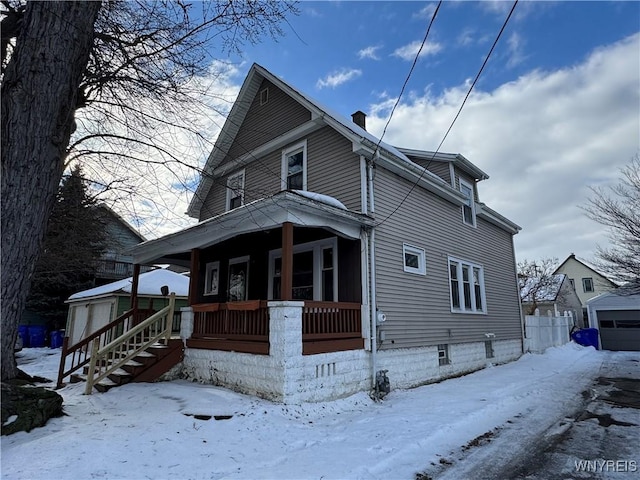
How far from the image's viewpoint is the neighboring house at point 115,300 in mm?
16188

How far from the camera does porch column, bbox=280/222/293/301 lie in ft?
22.2

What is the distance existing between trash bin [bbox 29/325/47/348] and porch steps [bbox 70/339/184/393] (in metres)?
16.9

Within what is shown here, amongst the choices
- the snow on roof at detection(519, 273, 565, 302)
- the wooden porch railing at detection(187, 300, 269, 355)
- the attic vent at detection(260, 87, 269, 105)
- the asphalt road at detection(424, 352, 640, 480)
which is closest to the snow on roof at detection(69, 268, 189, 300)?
the wooden porch railing at detection(187, 300, 269, 355)

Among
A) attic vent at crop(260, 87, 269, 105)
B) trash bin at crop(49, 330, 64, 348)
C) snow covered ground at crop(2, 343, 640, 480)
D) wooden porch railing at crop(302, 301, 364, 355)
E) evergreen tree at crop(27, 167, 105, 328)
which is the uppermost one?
Answer: attic vent at crop(260, 87, 269, 105)

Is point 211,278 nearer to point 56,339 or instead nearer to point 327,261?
point 327,261

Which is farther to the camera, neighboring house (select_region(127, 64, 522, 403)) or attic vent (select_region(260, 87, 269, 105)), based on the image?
attic vent (select_region(260, 87, 269, 105))

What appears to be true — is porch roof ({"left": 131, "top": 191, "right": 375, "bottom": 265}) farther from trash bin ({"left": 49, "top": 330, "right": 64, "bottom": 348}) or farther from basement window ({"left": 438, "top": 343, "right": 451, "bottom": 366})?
trash bin ({"left": 49, "top": 330, "right": 64, "bottom": 348})

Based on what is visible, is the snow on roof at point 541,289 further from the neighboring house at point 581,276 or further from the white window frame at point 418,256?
the white window frame at point 418,256

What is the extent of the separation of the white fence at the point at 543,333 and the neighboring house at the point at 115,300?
1571 centimetres

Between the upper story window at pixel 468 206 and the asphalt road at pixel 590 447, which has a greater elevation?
the upper story window at pixel 468 206

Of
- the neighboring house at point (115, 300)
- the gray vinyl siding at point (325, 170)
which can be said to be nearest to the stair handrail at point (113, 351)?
the gray vinyl siding at point (325, 170)

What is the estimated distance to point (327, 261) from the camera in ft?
30.9

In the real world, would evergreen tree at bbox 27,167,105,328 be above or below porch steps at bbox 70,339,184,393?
above

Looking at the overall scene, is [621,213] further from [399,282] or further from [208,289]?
[208,289]
